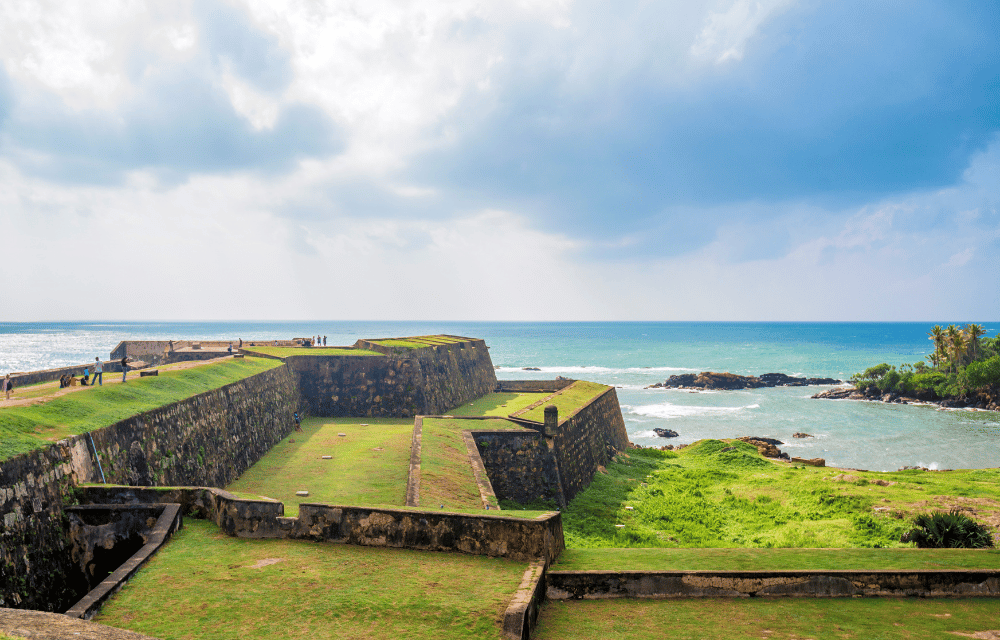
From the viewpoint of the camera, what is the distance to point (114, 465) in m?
12.8

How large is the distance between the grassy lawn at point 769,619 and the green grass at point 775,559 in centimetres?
63

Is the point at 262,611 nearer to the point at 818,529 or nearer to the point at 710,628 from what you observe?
the point at 710,628

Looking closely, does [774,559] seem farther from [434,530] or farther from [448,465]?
[448,465]

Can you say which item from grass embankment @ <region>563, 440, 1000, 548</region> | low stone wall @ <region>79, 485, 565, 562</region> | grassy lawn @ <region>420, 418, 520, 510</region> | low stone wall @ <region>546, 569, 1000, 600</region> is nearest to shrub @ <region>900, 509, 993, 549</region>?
grass embankment @ <region>563, 440, 1000, 548</region>

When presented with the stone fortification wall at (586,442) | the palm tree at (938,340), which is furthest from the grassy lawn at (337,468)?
the palm tree at (938,340)

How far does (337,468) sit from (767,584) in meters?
14.2

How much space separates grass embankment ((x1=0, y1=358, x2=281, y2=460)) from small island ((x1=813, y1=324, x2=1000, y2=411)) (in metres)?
66.5

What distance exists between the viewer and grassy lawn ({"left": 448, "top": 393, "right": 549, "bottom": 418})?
33.4 m

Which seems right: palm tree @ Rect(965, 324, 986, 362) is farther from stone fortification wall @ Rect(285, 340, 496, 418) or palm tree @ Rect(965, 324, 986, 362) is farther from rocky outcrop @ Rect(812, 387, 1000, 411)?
stone fortification wall @ Rect(285, 340, 496, 418)

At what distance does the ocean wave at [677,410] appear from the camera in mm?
55750

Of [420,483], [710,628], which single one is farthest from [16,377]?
[710,628]

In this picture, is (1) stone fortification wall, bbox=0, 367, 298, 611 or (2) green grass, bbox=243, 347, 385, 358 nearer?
(1) stone fortification wall, bbox=0, 367, 298, 611

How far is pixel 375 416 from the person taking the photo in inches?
1228

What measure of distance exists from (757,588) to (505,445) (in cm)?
1442
